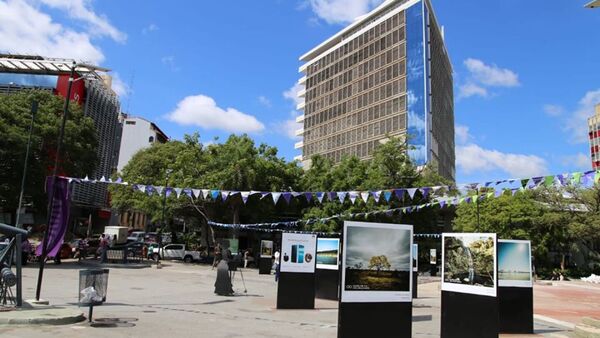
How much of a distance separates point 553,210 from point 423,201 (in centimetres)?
1553

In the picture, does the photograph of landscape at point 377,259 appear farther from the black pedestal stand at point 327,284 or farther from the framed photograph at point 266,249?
the framed photograph at point 266,249

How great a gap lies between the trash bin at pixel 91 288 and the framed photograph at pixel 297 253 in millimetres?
5551

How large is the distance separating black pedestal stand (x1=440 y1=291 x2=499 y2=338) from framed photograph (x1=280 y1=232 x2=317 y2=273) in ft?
19.3

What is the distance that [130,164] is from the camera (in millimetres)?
58344

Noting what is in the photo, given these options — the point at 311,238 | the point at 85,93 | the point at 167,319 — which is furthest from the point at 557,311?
the point at 85,93

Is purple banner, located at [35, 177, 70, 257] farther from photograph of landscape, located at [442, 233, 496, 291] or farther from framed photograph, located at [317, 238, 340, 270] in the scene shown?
photograph of landscape, located at [442, 233, 496, 291]

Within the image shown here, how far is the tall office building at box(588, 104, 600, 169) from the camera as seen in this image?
11025cm

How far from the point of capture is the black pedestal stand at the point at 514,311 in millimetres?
12008

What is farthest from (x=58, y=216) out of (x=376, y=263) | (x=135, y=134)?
(x=135, y=134)

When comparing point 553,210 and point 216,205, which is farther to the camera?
point 553,210

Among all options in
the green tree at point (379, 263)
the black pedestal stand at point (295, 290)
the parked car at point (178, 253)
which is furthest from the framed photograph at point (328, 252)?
the parked car at point (178, 253)

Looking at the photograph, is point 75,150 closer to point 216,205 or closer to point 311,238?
point 216,205

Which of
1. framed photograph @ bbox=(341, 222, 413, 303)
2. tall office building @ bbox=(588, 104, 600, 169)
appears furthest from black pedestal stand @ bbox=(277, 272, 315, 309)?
tall office building @ bbox=(588, 104, 600, 169)

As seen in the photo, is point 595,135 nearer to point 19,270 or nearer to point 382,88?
point 382,88
